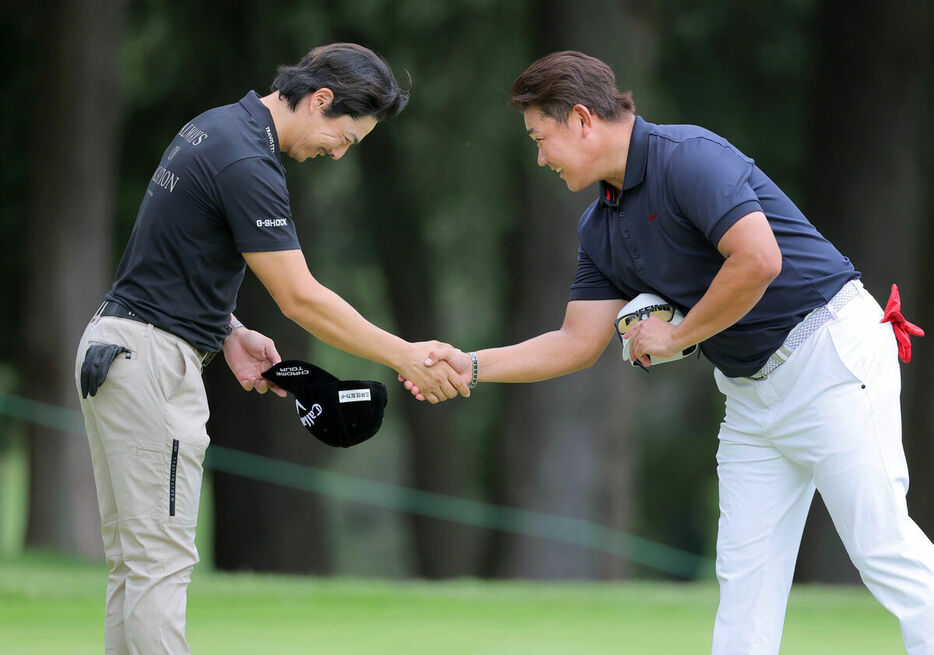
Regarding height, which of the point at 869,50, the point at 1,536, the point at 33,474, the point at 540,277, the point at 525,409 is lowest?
the point at 1,536

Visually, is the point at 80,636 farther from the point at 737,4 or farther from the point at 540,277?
the point at 737,4

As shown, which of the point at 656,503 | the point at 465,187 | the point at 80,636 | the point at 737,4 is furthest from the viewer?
the point at 656,503

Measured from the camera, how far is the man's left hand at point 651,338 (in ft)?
13.2

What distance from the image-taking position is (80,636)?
5.56m

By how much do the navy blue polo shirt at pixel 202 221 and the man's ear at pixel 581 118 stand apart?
947mm

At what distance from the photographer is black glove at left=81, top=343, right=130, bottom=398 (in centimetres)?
377

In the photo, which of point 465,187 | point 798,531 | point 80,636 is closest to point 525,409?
point 465,187

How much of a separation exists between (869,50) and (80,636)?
8.32m

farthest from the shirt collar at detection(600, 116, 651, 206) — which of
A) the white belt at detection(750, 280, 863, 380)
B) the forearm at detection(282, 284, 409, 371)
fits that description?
the forearm at detection(282, 284, 409, 371)

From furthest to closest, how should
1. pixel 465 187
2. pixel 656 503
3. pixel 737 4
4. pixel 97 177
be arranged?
pixel 656 503 → pixel 465 187 → pixel 737 4 → pixel 97 177

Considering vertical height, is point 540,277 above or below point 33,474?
above

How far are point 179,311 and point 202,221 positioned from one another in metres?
0.29

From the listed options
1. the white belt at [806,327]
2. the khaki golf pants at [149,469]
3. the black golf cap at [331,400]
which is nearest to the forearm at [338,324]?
the black golf cap at [331,400]

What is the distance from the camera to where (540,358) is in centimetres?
468
